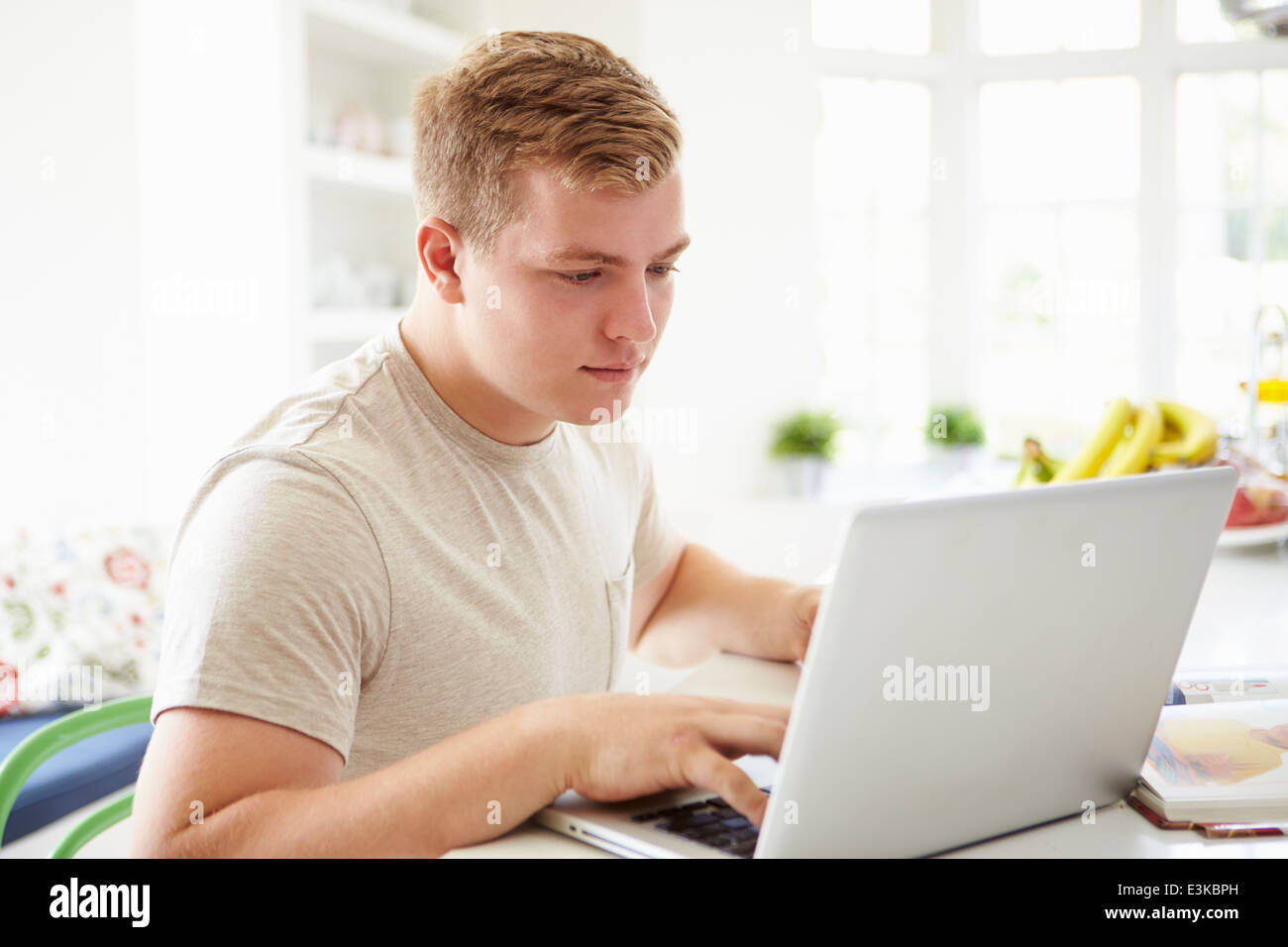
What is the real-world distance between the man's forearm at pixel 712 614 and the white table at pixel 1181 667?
30 millimetres

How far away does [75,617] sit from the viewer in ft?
8.39

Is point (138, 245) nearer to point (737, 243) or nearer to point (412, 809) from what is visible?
point (737, 243)

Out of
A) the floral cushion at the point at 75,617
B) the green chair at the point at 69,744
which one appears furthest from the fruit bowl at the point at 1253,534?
the floral cushion at the point at 75,617

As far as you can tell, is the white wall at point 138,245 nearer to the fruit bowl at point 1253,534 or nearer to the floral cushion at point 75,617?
the floral cushion at point 75,617

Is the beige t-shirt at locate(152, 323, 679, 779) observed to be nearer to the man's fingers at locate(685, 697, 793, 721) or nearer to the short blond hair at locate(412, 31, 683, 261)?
the short blond hair at locate(412, 31, 683, 261)

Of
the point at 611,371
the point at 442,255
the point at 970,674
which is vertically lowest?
the point at 970,674

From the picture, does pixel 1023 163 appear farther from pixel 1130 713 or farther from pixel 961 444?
pixel 1130 713

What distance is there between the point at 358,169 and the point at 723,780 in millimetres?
3107

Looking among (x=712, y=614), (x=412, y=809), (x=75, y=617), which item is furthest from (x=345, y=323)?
(x=412, y=809)

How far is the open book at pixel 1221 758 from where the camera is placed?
32.3 inches

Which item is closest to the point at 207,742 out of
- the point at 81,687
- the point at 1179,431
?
the point at 81,687

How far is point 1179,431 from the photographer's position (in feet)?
8.07

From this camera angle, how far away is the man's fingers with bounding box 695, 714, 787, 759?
78 cm
